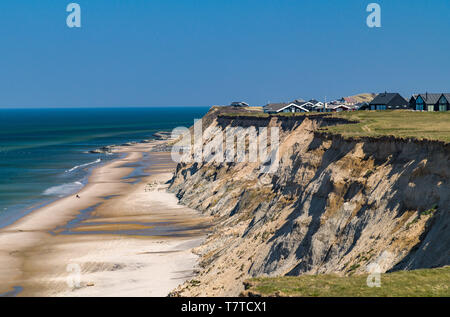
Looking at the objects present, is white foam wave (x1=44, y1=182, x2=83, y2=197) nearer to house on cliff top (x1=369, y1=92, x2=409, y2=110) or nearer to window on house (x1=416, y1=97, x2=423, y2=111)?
house on cliff top (x1=369, y1=92, x2=409, y2=110)

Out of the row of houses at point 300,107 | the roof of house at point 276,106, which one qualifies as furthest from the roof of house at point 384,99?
the roof of house at point 276,106

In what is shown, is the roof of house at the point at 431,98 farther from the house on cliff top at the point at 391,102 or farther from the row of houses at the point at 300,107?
the row of houses at the point at 300,107

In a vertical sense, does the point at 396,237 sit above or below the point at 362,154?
below

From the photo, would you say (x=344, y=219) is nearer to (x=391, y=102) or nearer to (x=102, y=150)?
(x=391, y=102)

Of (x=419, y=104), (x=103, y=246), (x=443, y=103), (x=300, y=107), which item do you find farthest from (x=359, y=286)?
(x=300, y=107)

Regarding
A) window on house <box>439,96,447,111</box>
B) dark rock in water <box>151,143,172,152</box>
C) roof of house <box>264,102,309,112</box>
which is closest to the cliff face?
window on house <box>439,96,447,111</box>

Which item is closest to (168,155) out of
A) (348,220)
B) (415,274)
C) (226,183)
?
(226,183)

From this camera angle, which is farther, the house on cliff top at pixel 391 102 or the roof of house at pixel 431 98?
the house on cliff top at pixel 391 102
